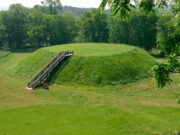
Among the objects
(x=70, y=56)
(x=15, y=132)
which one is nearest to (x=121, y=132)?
(x=15, y=132)

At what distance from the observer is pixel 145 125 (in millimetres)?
23500

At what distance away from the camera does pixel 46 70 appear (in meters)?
42.2

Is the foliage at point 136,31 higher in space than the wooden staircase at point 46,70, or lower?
higher

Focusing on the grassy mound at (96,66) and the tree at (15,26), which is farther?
the tree at (15,26)

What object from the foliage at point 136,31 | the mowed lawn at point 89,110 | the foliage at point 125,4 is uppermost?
the foliage at point 125,4

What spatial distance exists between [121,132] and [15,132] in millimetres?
9787

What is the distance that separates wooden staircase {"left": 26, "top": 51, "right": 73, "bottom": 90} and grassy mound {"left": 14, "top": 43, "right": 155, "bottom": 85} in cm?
124

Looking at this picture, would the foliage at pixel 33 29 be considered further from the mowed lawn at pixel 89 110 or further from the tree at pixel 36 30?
the mowed lawn at pixel 89 110

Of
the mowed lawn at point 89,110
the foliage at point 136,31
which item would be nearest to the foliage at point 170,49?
the mowed lawn at point 89,110

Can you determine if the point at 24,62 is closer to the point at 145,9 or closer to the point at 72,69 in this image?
the point at 72,69

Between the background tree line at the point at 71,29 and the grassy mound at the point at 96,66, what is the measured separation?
126 feet

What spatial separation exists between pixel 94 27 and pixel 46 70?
183ft

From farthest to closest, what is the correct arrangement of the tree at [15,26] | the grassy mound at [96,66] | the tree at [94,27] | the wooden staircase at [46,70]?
1. the tree at [15,26]
2. the tree at [94,27]
3. the grassy mound at [96,66]
4. the wooden staircase at [46,70]

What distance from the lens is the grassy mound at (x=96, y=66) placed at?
41.3m
